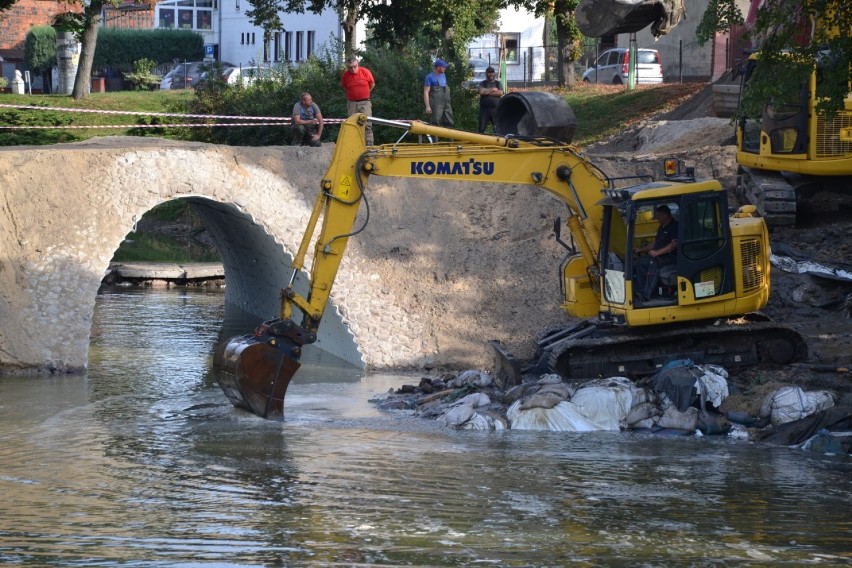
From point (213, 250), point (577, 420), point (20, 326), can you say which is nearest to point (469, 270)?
point (577, 420)

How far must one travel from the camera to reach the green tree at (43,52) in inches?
2493

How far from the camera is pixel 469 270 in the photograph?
2058 centimetres

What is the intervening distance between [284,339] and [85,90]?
110 feet

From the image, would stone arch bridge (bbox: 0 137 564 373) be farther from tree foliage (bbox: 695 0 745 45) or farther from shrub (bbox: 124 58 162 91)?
shrub (bbox: 124 58 162 91)

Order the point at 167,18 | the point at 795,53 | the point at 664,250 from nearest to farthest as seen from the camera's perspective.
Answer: the point at 795,53 → the point at 664,250 → the point at 167,18

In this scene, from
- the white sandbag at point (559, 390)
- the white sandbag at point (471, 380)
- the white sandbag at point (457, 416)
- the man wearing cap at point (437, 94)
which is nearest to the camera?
the white sandbag at point (457, 416)

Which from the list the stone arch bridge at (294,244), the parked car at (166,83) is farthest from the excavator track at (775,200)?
the parked car at (166,83)

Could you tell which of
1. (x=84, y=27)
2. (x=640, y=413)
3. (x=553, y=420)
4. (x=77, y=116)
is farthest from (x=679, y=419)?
(x=84, y=27)

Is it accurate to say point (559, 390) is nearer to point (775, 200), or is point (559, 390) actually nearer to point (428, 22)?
point (775, 200)

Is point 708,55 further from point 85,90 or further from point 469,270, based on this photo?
point 469,270

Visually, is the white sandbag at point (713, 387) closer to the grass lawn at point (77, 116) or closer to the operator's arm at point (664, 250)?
the operator's arm at point (664, 250)

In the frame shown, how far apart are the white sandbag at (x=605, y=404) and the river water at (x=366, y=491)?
30 cm

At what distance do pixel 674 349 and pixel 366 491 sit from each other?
6.08 meters

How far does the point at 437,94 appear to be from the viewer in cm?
2467
